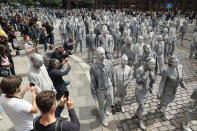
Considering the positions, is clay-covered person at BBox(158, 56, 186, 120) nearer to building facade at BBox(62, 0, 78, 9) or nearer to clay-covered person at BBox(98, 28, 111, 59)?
clay-covered person at BBox(98, 28, 111, 59)

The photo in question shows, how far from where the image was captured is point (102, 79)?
3865 millimetres

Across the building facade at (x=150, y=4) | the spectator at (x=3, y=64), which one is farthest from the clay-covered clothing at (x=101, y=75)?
the building facade at (x=150, y=4)

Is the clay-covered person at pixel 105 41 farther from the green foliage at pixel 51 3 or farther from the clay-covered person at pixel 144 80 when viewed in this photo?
the green foliage at pixel 51 3

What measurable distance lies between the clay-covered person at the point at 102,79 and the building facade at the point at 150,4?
4146 centimetres

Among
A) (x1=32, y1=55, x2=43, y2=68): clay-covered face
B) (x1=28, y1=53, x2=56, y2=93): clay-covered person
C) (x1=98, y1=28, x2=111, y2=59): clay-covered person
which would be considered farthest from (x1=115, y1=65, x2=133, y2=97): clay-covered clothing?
(x1=98, y1=28, x2=111, y2=59): clay-covered person

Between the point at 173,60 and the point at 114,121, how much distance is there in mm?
2543

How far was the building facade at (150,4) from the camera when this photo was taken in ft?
120

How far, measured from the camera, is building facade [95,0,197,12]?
120ft

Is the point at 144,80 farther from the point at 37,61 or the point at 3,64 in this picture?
the point at 3,64

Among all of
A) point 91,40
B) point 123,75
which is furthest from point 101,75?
point 91,40

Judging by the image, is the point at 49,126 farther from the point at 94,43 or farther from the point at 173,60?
the point at 94,43

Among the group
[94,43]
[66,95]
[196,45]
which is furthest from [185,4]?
[66,95]

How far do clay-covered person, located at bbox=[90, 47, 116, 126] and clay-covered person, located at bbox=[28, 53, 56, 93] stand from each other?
Result: 120 cm

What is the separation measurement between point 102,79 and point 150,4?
46845 millimetres
